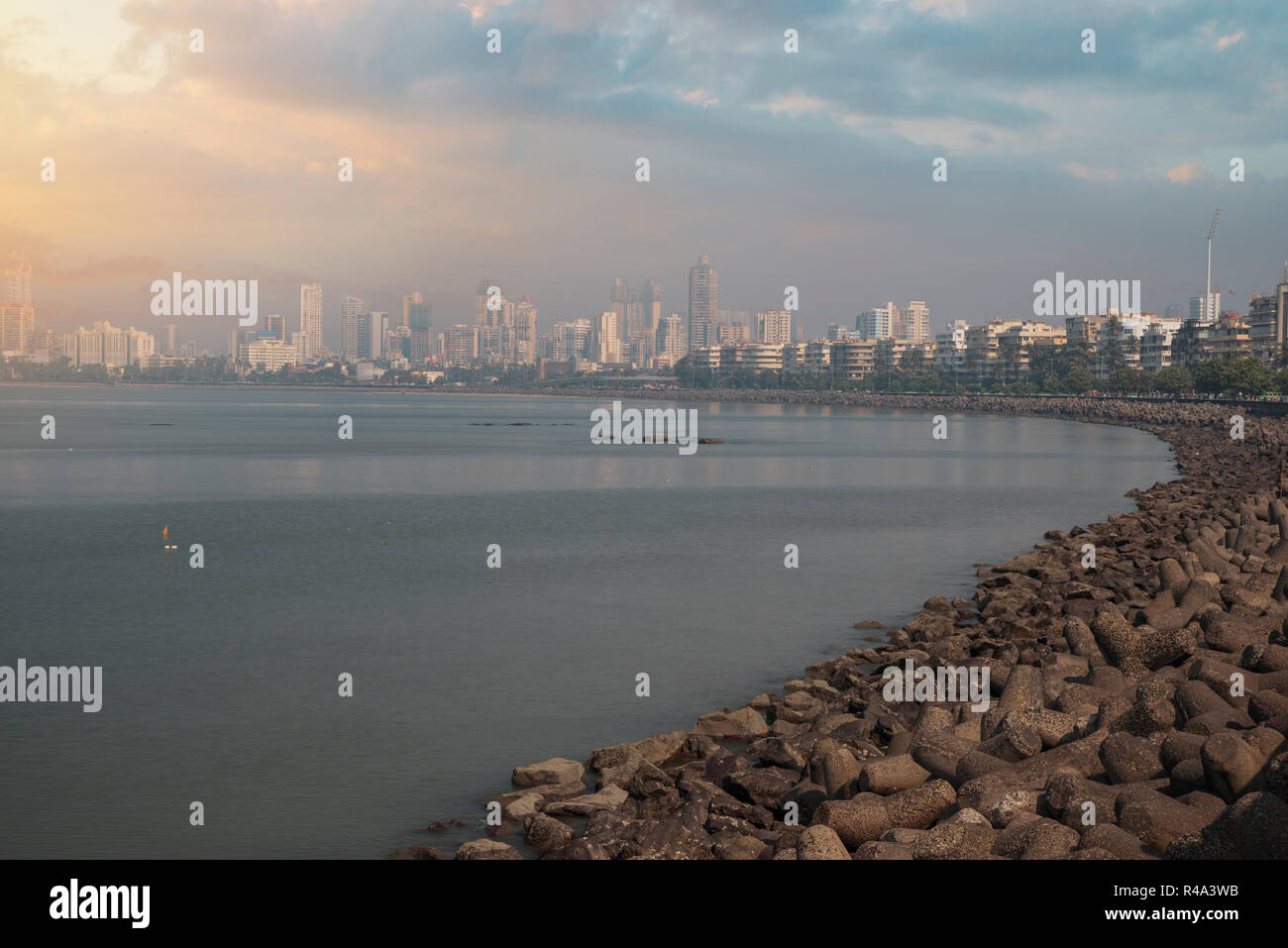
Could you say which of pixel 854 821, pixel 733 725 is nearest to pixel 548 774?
pixel 733 725

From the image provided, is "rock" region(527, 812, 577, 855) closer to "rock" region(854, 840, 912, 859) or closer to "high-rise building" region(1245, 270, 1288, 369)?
"rock" region(854, 840, 912, 859)

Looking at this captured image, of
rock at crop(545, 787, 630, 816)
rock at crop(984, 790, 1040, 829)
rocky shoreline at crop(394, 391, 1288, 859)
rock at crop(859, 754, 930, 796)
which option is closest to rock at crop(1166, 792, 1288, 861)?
rocky shoreline at crop(394, 391, 1288, 859)

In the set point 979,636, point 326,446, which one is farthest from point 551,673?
point 326,446

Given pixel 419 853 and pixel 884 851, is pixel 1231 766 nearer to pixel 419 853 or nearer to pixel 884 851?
pixel 884 851

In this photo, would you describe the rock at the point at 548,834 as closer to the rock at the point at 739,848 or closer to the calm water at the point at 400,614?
the calm water at the point at 400,614

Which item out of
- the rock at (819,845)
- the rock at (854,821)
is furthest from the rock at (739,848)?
the rock at (819,845)
